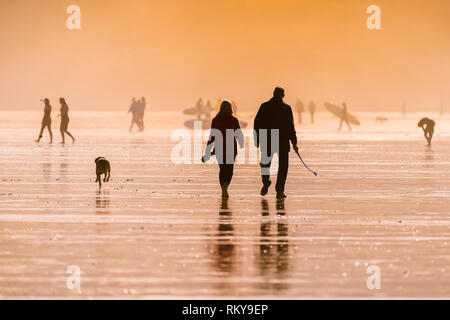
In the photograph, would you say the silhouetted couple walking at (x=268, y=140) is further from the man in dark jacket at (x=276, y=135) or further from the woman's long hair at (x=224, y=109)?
the woman's long hair at (x=224, y=109)

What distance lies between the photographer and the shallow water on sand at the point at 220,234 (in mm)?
10914

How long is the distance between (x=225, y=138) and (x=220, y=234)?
6.26 metres

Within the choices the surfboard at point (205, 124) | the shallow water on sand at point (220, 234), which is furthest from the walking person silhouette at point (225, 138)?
the surfboard at point (205, 124)

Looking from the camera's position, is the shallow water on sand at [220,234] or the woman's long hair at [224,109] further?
the woman's long hair at [224,109]

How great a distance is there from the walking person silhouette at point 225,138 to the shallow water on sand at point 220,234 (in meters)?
0.60

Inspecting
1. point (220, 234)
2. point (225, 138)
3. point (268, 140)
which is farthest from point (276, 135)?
point (220, 234)

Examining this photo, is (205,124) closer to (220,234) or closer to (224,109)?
(224,109)

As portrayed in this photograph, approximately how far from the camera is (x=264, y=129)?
2067 centimetres

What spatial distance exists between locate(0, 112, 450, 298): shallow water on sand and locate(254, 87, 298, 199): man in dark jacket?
1.27ft

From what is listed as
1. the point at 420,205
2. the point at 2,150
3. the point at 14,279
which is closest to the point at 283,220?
the point at 420,205

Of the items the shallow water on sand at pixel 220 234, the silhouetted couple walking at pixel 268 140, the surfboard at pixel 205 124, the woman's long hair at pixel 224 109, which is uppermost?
the surfboard at pixel 205 124

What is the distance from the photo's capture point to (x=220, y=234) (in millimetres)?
14828
